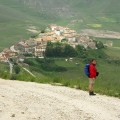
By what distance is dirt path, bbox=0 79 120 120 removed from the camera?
9758mm

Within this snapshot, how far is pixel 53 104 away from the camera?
36.0ft

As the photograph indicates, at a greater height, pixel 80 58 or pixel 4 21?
pixel 4 21

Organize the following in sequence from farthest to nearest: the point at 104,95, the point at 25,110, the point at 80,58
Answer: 1. the point at 80,58
2. the point at 104,95
3. the point at 25,110

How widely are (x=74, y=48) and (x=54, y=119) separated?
220 ft

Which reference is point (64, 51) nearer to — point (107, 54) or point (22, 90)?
point (107, 54)

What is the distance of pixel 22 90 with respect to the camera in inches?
516

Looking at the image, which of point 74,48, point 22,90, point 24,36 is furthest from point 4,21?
point 22,90

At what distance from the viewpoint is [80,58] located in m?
68.9

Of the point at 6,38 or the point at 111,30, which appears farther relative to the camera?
the point at 111,30

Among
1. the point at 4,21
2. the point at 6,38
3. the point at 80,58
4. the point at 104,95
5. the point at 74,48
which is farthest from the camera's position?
the point at 4,21

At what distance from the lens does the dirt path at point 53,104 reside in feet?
32.0

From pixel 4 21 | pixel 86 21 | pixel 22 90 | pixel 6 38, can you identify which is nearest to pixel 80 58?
pixel 6 38

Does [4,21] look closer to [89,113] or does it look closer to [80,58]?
[80,58]

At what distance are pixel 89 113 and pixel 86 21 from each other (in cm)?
16829
